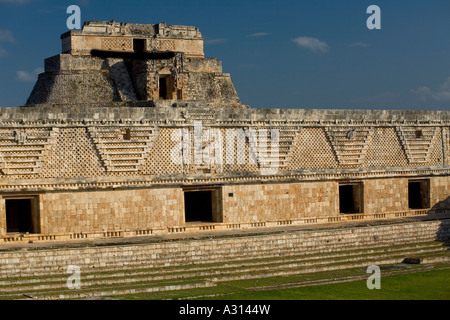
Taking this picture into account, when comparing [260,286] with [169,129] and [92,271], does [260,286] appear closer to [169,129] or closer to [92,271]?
[92,271]

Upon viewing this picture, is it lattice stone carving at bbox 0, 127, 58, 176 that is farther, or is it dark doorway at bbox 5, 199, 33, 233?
dark doorway at bbox 5, 199, 33, 233

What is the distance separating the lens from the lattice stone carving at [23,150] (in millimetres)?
18844

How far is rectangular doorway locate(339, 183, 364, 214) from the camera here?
23438 millimetres

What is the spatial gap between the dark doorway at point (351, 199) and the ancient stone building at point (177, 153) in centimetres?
7

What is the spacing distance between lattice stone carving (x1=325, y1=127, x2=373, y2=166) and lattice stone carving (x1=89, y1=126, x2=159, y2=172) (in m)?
5.56

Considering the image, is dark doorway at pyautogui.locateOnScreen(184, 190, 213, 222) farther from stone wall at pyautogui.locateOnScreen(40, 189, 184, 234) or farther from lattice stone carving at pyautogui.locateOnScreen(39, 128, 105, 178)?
lattice stone carving at pyautogui.locateOnScreen(39, 128, 105, 178)

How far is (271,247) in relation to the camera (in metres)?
19.3

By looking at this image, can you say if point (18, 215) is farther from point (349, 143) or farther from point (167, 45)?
point (349, 143)

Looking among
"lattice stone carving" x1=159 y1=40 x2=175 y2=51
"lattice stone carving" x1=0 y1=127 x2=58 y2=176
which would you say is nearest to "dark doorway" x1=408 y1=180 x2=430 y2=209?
"lattice stone carving" x1=159 y1=40 x2=175 y2=51

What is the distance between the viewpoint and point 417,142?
24.4 m

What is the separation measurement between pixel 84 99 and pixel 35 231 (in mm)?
5936

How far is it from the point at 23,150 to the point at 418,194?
43.1 ft

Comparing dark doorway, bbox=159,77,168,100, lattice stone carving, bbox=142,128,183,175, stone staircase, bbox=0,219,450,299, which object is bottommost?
stone staircase, bbox=0,219,450,299
